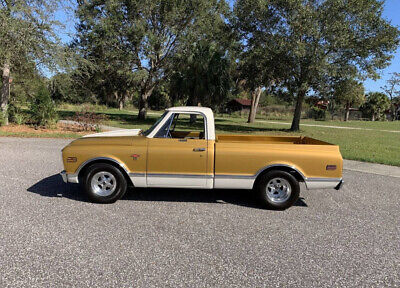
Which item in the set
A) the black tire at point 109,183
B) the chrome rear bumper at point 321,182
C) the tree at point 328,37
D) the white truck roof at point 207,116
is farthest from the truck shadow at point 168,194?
the tree at point 328,37

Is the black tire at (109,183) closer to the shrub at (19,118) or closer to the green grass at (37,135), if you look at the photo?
the green grass at (37,135)

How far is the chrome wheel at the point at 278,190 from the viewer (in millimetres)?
4652

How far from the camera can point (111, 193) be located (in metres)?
4.63

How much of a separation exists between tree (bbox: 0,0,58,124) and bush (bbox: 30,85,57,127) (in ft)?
4.64

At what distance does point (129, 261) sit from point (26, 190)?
3.33 metres

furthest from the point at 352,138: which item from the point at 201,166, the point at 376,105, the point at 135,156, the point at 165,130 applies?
the point at 376,105

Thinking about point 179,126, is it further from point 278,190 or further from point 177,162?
point 278,190

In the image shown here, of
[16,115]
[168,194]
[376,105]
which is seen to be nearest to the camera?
[168,194]

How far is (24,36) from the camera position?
12625 millimetres

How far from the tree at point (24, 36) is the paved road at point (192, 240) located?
9.90 metres

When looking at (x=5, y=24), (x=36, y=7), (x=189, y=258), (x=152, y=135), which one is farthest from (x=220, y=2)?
(x=189, y=258)

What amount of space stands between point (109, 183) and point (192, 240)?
1.92 meters

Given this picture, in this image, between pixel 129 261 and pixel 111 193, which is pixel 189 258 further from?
pixel 111 193

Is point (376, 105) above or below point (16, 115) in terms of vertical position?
above
